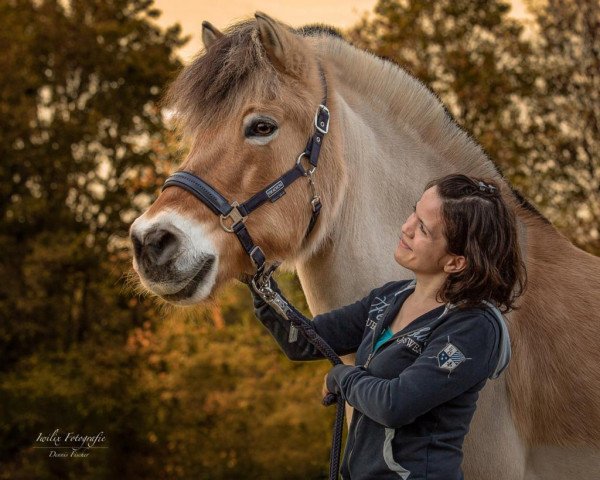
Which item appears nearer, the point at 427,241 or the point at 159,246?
the point at 427,241

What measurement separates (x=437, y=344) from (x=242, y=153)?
117 centimetres

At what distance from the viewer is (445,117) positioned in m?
Result: 3.46

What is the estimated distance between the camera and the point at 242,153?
296 centimetres

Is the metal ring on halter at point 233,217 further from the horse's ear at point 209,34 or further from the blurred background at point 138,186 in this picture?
the blurred background at point 138,186

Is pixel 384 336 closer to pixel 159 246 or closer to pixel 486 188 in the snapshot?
pixel 486 188

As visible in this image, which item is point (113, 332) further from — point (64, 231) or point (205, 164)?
point (205, 164)

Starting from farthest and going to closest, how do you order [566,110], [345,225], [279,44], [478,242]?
1. [566,110]
2. [345,225]
3. [279,44]
4. [478,242]

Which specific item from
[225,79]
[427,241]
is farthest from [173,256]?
[427,241]

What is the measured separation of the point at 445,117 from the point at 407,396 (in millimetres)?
1674

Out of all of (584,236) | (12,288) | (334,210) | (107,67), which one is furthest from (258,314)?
(107,67)

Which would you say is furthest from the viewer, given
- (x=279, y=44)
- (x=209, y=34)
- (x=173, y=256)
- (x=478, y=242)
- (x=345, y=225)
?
(x=209, y=34)

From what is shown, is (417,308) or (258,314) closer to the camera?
(417,308)

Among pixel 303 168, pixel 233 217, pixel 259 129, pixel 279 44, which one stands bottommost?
pixel 233 217

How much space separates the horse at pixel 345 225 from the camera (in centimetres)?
289
